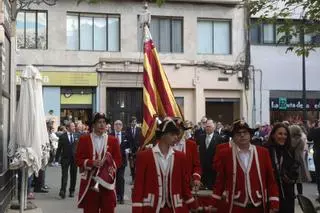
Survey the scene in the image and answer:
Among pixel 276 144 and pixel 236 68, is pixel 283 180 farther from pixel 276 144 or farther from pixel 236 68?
pixel 236 68

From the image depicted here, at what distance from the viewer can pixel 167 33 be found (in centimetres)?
3145

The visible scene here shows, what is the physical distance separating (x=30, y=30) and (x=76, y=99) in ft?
12.6

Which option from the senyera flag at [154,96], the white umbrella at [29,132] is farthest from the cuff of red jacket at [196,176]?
the white umbrella at [29,132]

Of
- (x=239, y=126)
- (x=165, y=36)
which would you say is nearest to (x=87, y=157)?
(x=239, y=126)

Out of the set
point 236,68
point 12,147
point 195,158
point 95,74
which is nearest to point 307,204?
point 195,158

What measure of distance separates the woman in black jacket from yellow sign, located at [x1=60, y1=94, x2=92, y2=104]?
21.8m

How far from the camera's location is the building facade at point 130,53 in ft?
95.7

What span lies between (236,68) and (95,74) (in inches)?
292

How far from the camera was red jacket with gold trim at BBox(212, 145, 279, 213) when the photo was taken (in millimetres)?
6668

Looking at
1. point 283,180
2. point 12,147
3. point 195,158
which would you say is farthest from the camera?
point 12,147

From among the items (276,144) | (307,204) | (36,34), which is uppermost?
(36,34)

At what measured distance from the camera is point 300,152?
1198cm

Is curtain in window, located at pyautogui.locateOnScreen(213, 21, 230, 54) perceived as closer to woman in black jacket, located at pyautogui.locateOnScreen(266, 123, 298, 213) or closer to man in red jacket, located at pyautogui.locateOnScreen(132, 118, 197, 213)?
woman in black jacket, located at pyautogui.locateOnScreen(266, 123, 298, 213)

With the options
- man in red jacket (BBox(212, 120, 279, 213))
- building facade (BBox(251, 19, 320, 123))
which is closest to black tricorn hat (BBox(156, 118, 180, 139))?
man in red jacket (BBox(212, 120, 279, 213))
